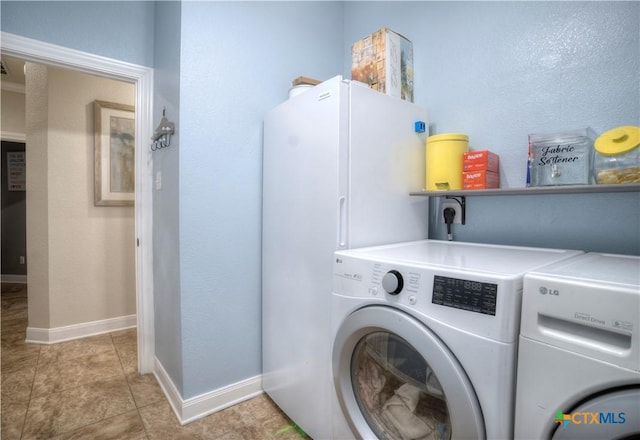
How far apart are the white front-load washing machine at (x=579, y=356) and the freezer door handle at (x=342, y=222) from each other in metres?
0.66

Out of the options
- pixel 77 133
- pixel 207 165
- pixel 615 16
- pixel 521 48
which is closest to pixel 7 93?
pixel 77 133

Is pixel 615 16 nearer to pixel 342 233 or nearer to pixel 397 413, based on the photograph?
pixel 342 233

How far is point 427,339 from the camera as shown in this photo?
834 mm

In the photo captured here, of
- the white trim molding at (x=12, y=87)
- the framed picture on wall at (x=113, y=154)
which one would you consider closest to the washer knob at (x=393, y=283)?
the framed picture on wall at (x=113, y=154)

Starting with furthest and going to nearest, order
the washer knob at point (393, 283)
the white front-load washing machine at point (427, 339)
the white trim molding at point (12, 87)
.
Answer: the white trim molding at point (12, 87) < the washer knob at point (393, 283) < the white front-load washing machine at point (427, 339)

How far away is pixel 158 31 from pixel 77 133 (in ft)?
4.44

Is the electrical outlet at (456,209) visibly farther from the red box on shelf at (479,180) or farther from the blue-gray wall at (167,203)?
the blue-gray wall at (167,203)

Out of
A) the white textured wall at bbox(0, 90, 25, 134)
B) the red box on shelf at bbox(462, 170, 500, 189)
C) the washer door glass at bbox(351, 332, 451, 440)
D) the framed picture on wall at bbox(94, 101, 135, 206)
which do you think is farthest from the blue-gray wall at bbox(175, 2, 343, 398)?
the white textured wall at bbox(0, 90, 25, 134)

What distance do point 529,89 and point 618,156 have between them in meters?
0.48

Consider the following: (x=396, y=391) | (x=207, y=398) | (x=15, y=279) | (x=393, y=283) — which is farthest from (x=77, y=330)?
(x=15, y=279)

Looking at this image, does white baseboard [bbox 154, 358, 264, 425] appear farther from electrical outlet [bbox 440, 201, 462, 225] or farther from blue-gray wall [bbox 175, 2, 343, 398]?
electrical outlet [bbox 440, 201, 462, 225]

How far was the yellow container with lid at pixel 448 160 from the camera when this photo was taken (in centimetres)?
138

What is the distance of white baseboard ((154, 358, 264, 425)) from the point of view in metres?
1.56

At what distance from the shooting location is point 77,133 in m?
2.55
